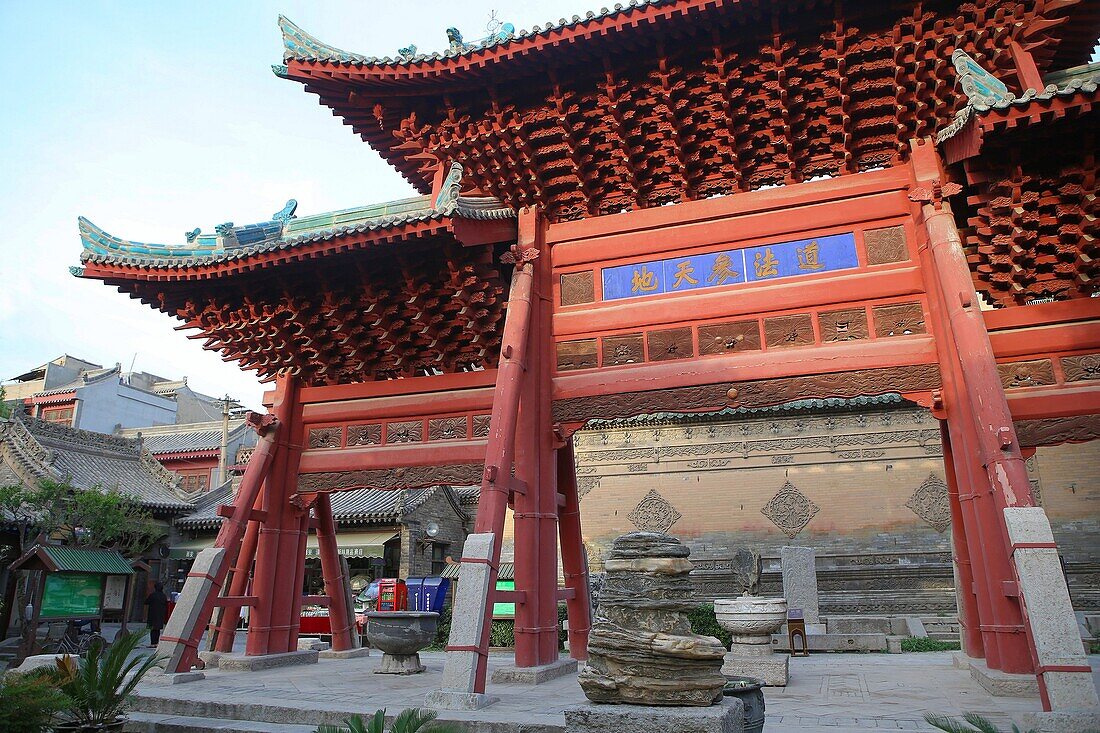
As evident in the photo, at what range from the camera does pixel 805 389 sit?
26.3 ft

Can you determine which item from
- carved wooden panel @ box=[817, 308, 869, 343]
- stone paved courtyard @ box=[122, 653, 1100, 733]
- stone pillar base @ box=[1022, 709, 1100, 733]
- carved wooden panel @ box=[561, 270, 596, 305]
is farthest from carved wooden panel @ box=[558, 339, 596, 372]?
stone pillar base @ box=[1022, 709, 1100, 733]

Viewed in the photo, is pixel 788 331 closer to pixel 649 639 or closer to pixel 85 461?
pixel 649 639

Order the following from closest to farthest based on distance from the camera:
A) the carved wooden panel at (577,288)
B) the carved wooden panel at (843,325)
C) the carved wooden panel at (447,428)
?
the carved wooden panel at (843,325)
the carved wooden panel at (577,288)
the carved wooden panel at (447,428)

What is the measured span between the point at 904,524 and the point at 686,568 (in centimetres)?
1651

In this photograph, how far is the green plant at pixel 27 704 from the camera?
16.5 feet

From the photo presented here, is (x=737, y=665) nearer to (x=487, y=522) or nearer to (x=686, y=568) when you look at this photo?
(x=487, y=522)

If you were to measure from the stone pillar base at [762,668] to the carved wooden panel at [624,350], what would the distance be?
12.1 feet

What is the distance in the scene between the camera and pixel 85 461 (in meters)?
26.2

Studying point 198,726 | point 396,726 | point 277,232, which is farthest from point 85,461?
point 396,726

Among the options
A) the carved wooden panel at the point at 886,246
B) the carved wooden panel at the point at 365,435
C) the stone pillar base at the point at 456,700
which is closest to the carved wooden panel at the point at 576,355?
the carved wooden panel at the point at 365,435

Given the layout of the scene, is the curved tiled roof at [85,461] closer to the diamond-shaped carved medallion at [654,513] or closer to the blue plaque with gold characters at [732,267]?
the diamond-shaped carved medallion at [654,513]

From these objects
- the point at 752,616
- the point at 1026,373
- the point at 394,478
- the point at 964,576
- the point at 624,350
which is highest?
the point at 624,350

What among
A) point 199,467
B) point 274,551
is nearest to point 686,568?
point 274,551

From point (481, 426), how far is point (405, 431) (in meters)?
1.18
